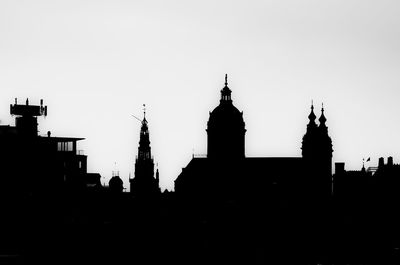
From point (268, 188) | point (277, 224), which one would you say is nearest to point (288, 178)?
point (268, 188)

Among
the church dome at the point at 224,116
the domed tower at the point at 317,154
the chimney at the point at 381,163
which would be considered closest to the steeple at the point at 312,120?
the domed tower at the point at 317,154

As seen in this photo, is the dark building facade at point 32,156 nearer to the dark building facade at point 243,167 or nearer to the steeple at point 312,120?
the dark building facade at point 243,167

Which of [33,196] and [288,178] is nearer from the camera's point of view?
[33,196]

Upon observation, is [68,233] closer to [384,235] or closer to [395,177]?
[384,235]

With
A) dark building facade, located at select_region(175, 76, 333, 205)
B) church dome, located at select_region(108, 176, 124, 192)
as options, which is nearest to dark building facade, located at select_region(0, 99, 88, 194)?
dark building facade, located at select_region(175, 76, 333, 205)

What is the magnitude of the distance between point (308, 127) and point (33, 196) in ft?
155

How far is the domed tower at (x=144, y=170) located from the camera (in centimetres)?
16138

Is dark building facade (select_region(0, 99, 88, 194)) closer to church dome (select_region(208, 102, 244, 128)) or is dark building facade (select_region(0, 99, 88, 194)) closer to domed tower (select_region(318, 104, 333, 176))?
church dome (select_region(208, 102, 244, 128))

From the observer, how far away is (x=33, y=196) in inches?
4328

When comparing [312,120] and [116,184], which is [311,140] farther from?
[116,184]

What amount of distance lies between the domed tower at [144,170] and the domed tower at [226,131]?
723 inches

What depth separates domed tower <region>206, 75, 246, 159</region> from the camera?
142m

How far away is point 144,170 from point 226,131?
92.4ft

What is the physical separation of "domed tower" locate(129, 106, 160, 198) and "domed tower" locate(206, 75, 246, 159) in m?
18.4
